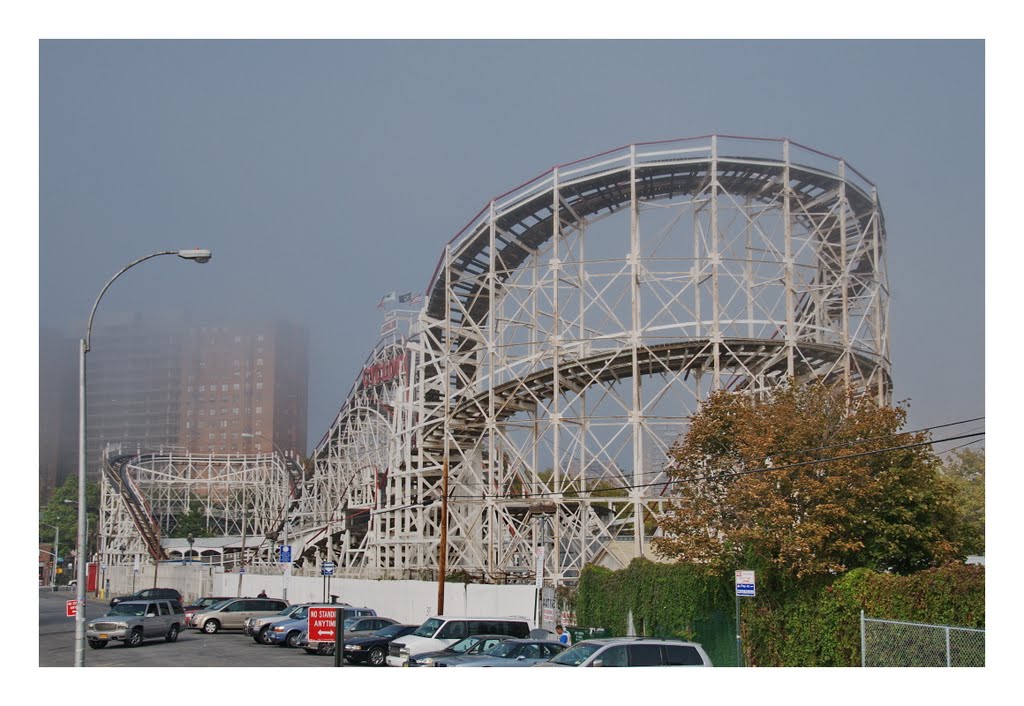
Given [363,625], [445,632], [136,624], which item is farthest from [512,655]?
[136,624]

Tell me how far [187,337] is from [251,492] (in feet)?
65.0

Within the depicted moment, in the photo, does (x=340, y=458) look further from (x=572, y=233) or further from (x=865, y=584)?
(x=865, y=584)

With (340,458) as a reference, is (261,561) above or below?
below

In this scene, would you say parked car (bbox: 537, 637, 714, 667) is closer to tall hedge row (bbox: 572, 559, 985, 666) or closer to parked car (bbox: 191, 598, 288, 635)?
tall hedge row (bbox: 572, 559, 985, 666)

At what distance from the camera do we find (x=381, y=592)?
4556 cm

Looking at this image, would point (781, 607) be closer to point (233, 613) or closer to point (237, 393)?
point (233, 613)

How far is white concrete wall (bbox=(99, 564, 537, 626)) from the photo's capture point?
1471 inches

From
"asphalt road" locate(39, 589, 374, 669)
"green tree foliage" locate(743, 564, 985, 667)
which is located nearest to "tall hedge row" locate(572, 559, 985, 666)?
"green tree foliage" locate(743, 564, 985, 667)

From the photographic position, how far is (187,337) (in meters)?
84.5

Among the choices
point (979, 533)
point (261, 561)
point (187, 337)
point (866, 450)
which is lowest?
point (261, 561)

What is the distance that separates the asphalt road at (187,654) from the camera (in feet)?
94.8

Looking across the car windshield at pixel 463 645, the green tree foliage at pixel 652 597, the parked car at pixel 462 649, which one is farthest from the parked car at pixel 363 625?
the green tree foliage at pixel 652 597

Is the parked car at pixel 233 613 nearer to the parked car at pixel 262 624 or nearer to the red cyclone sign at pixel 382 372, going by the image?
the parked car at pixel 262 624

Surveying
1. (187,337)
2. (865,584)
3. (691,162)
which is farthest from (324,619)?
(187,337)
